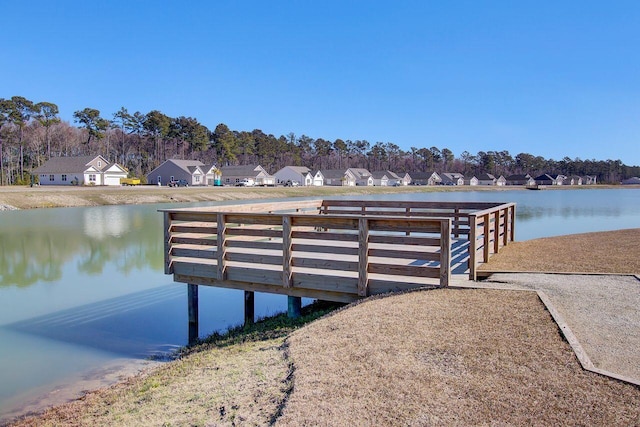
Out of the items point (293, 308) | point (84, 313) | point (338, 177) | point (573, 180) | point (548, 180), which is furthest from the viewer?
point (573, 180)

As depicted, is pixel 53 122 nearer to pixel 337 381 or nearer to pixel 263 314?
pixel 263 314

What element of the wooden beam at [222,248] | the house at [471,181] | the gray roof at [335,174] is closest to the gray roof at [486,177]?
the house at [471,181]

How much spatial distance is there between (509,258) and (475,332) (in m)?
5.02

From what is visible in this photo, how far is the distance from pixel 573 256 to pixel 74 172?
220 feet

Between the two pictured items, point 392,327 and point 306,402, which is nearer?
point 306,402

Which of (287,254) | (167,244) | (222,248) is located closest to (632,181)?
(287,254)

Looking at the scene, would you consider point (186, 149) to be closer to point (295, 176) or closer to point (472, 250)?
point (295, 176)

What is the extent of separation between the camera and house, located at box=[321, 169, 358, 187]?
4392 inches

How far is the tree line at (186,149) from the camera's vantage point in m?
74.0

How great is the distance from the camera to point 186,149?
98.8m

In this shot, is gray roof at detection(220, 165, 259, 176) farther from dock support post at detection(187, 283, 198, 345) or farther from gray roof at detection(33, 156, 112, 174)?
dock support post at detection(187, 283, 198, 345)

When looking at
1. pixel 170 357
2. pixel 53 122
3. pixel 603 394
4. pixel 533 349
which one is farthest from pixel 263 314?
pixel 53 122

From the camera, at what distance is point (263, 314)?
388 inches

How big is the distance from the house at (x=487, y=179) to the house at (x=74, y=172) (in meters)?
109
